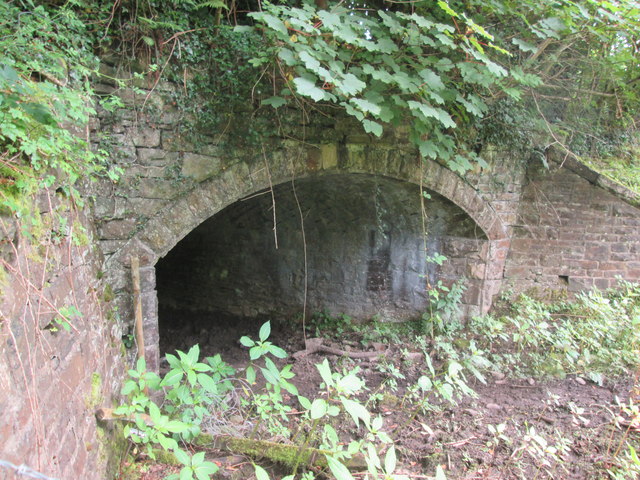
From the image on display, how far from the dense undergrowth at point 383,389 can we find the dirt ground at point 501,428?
26 mm

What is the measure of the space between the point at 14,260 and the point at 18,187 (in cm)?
30

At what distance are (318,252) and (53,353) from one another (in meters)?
4.46

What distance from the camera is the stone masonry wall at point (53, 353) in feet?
4.81

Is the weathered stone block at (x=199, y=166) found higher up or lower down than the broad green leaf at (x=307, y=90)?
lower down

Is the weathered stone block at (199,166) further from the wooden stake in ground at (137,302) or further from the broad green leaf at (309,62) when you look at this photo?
the broad green leaf at (309,62)

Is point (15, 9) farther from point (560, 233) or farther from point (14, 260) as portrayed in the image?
point (560, 233)

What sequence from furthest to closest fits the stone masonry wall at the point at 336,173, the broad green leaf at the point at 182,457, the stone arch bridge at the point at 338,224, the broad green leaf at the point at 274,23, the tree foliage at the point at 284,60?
the stone arch bridge at the point at 338,224, the stone masonry wall at the point at 336,173, the broad green leaf at the point at 274,23, the broad green leaf at the point at 182,457, the tree foliage at the point at 284,60

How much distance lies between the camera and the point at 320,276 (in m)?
6.16

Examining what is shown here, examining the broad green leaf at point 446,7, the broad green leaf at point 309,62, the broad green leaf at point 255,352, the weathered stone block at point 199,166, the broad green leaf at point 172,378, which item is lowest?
the broad green leaf at point 172,378

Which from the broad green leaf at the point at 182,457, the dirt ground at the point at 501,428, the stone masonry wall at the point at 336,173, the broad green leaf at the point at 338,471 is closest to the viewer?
the broad green leaf at the point at 338,471

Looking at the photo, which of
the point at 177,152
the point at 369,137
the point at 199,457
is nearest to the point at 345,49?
the point at 369,137

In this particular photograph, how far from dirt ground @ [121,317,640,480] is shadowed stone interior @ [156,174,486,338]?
3.80 ft

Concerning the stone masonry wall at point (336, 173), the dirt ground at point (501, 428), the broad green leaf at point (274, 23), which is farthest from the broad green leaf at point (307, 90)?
the dirt ground at point (501, 428)

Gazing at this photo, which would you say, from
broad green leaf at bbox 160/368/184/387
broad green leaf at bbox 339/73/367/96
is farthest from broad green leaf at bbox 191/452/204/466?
broad green leaf at bbox 339/73/367/96
